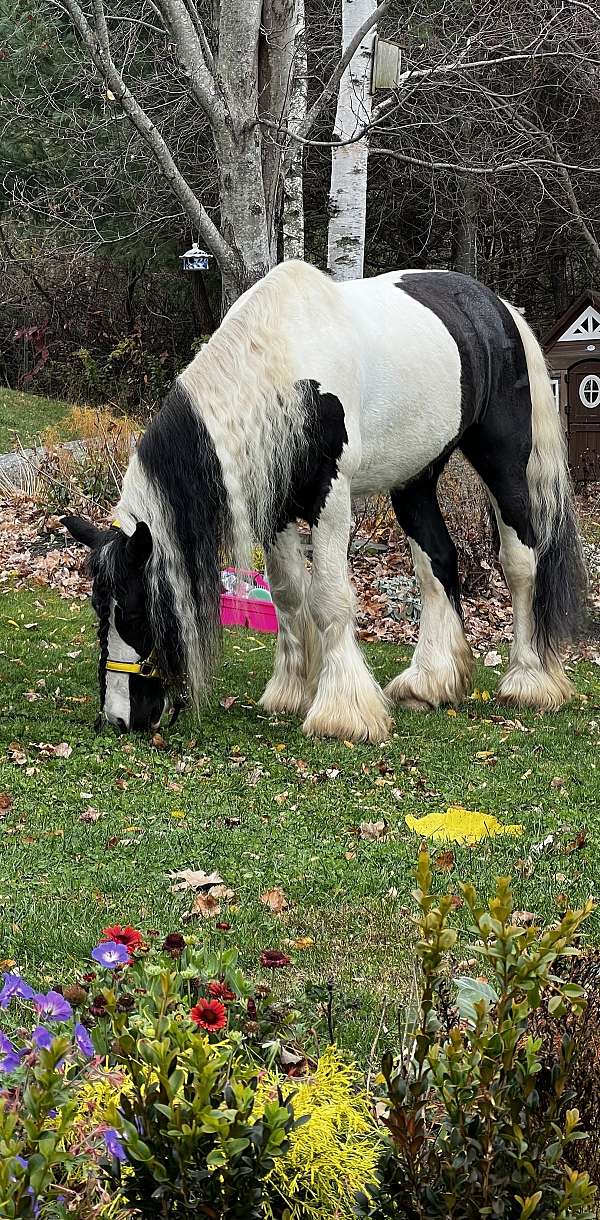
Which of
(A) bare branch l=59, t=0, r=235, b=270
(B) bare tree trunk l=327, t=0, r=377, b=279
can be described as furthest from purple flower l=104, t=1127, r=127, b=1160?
(B) bare tree trunk l=327, t=0, r=377, b=279

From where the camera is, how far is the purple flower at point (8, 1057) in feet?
6.27

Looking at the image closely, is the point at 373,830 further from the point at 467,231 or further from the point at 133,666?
the point at 467,231

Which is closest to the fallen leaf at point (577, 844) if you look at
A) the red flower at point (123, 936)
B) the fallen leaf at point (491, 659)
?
the red flower at point (123, 936)

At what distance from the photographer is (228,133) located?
26.0 ft

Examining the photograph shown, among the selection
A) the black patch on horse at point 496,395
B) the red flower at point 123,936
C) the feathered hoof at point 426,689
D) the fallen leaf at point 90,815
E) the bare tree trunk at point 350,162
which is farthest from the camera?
the bare tree trunk at point 350,162

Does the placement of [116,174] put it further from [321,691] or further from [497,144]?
[321,691]

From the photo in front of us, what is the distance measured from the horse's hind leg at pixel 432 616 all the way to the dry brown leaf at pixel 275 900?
268 cm

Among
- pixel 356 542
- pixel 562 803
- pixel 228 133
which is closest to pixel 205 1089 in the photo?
pixel 562 803

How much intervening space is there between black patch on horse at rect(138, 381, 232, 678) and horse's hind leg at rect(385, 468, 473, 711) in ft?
5.13

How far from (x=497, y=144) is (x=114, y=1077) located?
14.6 m

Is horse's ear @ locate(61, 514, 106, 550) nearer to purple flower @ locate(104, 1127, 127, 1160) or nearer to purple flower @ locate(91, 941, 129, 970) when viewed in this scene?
purple flower @ locate(91, 941, 129, 970)

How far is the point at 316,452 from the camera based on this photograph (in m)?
5.42

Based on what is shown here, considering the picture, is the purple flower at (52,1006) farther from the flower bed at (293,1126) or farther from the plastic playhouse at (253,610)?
the plastic playhouse at (253,610)

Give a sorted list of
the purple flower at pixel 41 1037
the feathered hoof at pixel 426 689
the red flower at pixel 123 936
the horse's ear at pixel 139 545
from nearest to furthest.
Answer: the purple flower at pixel 41 1037, the red flower at pixel 123 936, the horse's ear at pixel 139 545, the feathered hoof at pixel 426 689
